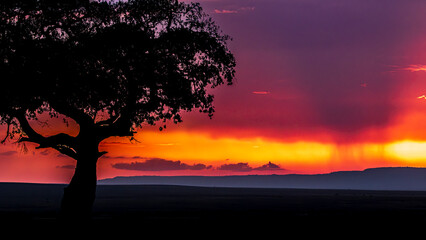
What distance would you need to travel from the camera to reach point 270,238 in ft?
89.3

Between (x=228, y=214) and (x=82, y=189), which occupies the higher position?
(x=82, y=189)

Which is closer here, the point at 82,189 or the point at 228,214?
the point at 82,189

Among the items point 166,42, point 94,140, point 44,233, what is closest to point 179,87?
point 166,42

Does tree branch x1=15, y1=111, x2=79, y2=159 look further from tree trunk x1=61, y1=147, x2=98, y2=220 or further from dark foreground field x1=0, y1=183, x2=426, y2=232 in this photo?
dark foreground field x1=0, y1=183, x2=426, y2=232

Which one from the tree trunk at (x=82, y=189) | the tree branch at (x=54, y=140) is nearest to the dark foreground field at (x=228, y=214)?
the tree trunk at (x=82, y=189)

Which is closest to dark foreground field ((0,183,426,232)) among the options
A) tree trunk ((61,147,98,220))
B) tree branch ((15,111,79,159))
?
tree trunk ((61,147,98,220))

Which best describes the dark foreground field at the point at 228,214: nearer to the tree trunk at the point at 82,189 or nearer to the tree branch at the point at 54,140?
the tree trunk at the point at 82,189

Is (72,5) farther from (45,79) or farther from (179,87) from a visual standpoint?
(179,87)

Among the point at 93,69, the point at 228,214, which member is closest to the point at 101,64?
the point at 93,69

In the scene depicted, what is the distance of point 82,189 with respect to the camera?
137 ft

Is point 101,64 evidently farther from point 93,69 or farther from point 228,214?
point 228,214

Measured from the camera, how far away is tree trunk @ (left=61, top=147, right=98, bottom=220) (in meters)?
41.4

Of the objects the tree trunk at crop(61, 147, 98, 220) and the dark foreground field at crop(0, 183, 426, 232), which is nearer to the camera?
the dark foreground field at crop(0, 183, 426, 232)

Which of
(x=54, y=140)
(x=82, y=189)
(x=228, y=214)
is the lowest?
(x=228, y=214)
